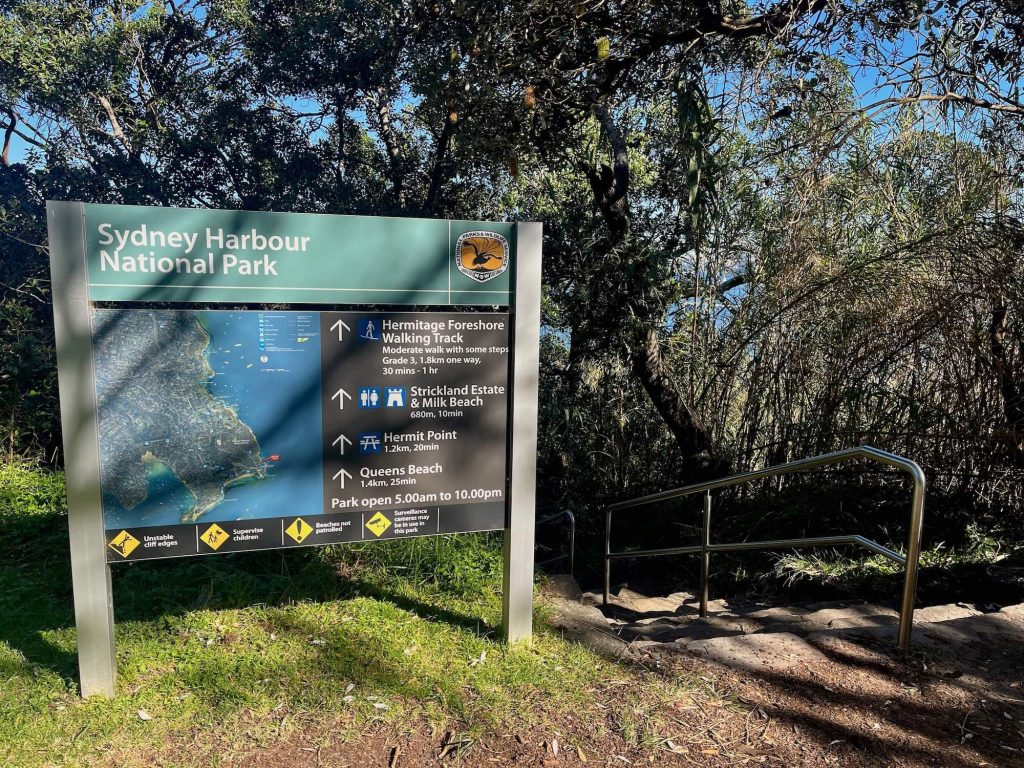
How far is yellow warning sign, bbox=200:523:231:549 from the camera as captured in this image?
3.29 metres

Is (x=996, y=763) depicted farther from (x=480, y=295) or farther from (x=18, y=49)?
(x=18, y=49)

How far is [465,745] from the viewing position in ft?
9.73

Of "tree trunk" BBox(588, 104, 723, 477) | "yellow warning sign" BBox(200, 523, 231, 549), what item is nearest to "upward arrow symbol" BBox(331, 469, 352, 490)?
"yellow warning sign" BBox(200, 523, 231, 549)

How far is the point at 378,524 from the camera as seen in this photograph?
3.55 m

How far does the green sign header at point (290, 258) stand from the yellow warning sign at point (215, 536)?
978mm

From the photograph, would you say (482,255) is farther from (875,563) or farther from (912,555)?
(875,563)

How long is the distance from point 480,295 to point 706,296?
4052mm

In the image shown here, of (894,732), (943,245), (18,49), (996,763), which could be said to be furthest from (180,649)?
(18,49)

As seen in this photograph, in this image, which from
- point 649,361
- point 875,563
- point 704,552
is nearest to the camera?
point 704,552

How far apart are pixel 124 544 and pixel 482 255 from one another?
199 cm

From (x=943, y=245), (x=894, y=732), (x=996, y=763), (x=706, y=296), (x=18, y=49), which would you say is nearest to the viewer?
(x=996, y=763)

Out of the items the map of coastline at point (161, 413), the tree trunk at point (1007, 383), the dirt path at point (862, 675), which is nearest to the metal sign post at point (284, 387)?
the map of coastline at point (161, 413)

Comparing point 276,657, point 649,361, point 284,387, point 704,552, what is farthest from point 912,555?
point 649,361

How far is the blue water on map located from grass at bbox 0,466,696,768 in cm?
76
